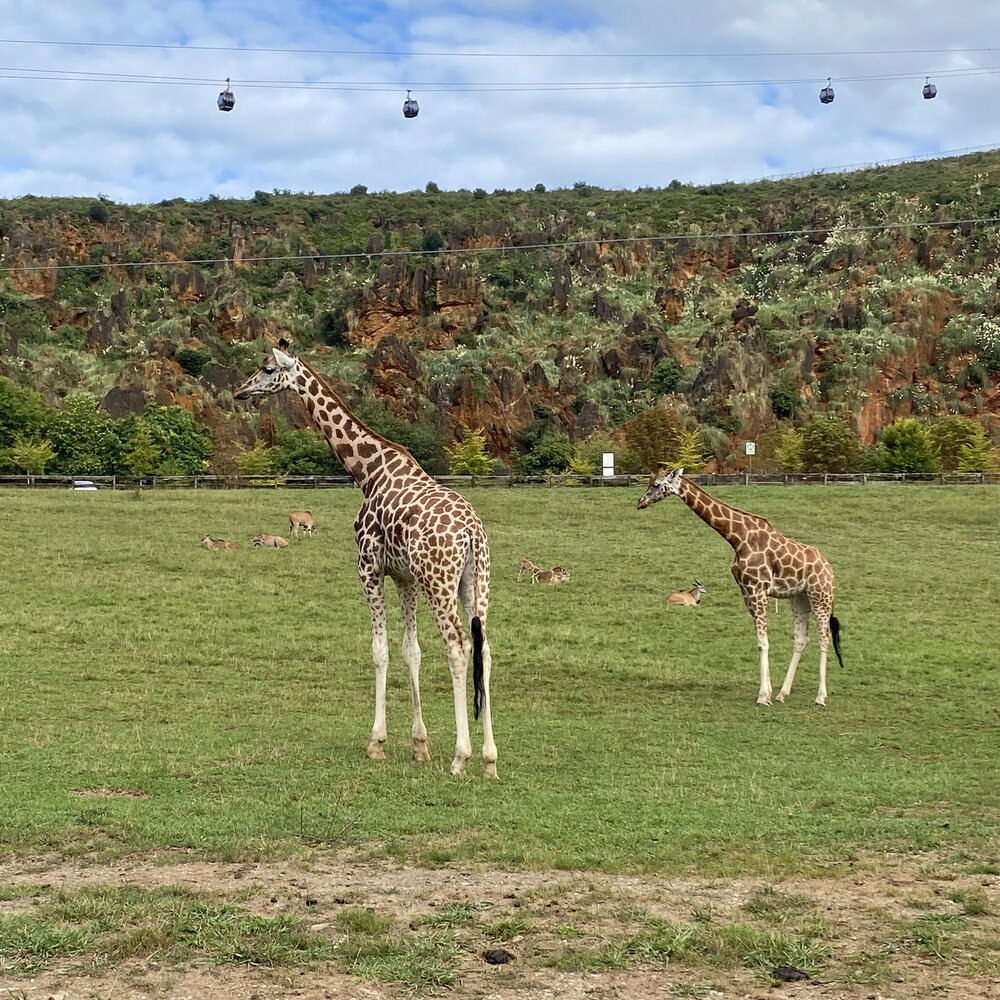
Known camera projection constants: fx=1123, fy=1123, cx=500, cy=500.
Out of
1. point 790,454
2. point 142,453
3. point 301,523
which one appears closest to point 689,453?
point 790,454

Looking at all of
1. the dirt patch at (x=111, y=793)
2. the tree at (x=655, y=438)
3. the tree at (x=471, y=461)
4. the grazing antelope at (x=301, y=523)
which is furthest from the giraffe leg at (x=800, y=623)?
the tree at (x=471, y=461)

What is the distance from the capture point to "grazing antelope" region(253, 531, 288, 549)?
36469 millimetres

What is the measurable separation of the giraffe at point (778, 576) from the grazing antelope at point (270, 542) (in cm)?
1990

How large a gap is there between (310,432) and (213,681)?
224ft

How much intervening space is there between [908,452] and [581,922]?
→ 7076 centimetres

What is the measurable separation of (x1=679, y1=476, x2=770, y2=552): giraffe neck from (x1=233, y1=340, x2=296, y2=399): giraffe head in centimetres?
766

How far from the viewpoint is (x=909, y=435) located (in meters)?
74.8

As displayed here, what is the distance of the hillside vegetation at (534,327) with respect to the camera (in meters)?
83.0

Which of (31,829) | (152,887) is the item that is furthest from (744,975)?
(31,829)

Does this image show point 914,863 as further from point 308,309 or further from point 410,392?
point 308,309

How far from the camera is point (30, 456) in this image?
7175 cm

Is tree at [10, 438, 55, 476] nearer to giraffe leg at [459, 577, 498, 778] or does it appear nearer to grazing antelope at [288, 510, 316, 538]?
grazing antelope at [288, 510, 316, 538]

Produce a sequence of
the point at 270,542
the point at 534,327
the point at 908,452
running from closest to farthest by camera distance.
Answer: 1. the point at 270,542
2. the point at 908,452
3. the point at 534,327

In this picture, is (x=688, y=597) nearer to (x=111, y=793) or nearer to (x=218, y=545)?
(x=218, y=545)
